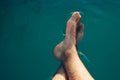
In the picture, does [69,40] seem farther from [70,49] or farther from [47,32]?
[47,32]

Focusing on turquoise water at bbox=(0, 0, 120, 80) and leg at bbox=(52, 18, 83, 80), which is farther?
turquoise water at bbox=(0, 0, 120, 80)

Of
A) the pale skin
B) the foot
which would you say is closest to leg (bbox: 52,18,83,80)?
the pale skin

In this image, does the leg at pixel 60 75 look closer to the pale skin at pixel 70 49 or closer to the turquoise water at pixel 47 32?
the pale skin at pixel 70 49

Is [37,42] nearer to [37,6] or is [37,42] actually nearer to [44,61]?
[44,61]

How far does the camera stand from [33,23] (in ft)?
93.1

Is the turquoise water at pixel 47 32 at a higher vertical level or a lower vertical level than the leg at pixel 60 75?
lower

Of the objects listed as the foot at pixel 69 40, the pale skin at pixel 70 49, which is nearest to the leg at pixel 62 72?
the pale skin at pixel 70 49

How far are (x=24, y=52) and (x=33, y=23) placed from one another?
46.3 ft

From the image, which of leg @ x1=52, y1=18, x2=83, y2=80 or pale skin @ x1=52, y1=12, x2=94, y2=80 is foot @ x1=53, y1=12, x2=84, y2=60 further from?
leg @ x1=52, y1=18, x2=83, y2=80

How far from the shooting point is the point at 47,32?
32750 mm

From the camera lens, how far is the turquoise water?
21.7 meters

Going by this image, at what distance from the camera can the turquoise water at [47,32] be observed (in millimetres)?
21742

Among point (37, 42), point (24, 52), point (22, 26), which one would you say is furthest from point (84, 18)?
point (24, 52)

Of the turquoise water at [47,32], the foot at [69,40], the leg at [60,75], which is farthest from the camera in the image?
the turquoise water at [47,32]
